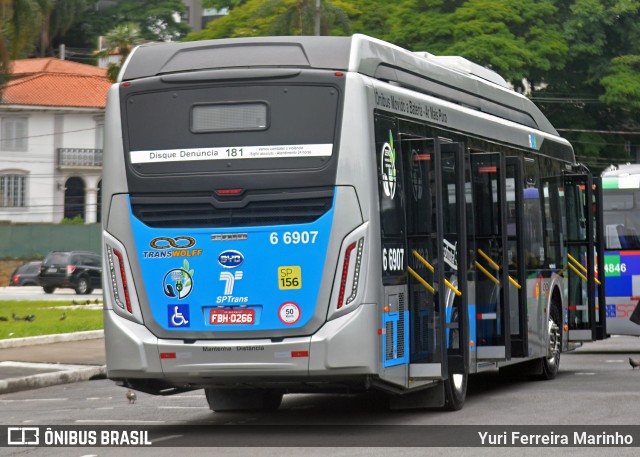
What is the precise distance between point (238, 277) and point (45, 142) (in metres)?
63.1

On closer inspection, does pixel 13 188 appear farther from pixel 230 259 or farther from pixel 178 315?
pixel 230 259

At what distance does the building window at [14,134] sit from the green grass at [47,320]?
3610cm

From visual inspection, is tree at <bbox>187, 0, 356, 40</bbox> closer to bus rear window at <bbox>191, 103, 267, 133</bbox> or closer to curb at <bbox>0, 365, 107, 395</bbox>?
curb at <bbox>0, 365, 107, 395</bbox>

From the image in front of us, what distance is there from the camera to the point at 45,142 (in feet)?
240

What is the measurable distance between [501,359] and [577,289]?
15.2 feet

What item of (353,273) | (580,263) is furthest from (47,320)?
(353,273)

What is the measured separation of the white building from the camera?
239 feet

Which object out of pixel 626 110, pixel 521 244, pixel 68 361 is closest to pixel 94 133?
pixel 626 110

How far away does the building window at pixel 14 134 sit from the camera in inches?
2867

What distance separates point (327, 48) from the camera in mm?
12148

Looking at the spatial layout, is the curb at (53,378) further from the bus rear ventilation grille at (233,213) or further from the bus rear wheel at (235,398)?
the bus rear ventilation grille at (233,213)

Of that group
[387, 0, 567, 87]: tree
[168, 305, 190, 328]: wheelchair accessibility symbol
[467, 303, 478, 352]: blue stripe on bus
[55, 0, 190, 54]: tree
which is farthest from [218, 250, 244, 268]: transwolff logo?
[55, 0, 190, 54]: tree

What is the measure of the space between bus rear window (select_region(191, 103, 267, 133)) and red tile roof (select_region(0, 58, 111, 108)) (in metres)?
61.0

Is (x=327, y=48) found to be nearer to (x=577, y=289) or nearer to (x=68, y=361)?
(x=577, y=289)
